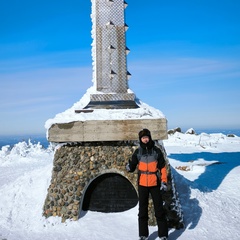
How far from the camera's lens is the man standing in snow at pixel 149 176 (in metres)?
4.89

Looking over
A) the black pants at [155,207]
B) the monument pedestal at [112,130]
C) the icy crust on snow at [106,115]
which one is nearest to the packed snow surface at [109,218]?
the black pants at [155,207]

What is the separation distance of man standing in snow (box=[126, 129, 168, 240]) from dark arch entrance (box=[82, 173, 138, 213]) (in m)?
1.43

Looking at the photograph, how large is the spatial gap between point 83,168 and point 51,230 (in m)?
1.41

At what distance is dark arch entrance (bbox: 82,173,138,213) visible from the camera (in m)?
6.42

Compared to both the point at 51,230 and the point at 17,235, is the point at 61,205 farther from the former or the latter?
the point at 17,235

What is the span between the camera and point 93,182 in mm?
6492

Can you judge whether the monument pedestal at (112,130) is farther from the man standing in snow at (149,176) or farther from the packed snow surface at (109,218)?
the man standing in snow at (149,176)

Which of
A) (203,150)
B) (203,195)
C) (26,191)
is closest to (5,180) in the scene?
(26,191)

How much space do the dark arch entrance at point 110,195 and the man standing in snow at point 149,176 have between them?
1.43 meters

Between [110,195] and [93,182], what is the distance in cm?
49

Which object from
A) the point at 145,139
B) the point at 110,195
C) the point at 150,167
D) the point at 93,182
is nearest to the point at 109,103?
the point at 93,182

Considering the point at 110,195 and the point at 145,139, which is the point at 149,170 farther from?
the point at 110,195

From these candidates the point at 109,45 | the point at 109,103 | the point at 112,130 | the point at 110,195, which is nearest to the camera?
the point at 112,130

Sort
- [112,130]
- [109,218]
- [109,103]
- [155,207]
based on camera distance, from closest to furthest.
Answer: [155,207] < [109,218] < [112,130] < [109,103]
